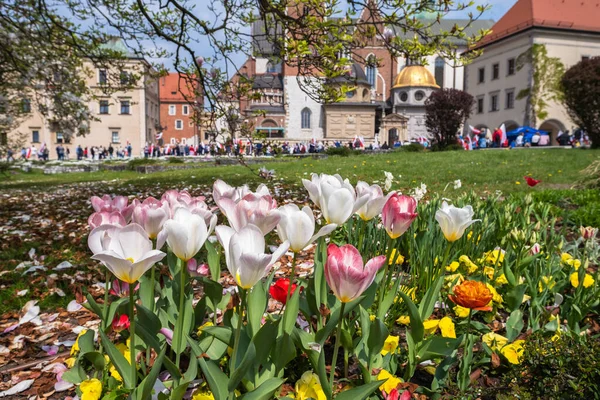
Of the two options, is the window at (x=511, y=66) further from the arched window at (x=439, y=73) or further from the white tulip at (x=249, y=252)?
the white tulip at (x=249, y=252)

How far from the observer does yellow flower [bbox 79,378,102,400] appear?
160cm

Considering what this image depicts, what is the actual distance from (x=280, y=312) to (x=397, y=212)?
64 centimetres

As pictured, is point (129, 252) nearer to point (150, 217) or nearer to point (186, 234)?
point (186, 234)

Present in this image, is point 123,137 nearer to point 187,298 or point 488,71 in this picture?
point 488,71

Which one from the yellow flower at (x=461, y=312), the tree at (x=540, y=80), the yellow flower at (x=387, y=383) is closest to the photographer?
the yellow flower at (x=387, y=383)

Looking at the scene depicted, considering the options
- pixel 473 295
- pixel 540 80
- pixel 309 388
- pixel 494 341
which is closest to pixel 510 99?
pixel 540 80

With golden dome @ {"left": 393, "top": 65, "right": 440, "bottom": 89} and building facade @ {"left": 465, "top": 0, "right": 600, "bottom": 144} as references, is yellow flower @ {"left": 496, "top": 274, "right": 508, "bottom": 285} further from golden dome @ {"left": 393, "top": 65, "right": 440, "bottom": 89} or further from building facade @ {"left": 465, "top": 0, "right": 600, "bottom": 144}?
golden dome @ {"left": 393, "top": 65, "right": 440, "bottom": 89}

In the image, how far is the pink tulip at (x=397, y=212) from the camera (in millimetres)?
1723

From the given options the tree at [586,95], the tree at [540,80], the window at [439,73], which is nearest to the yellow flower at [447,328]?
the tree at [586,95]

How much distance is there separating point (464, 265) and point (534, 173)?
1114cm

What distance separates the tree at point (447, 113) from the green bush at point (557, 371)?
3195 centimetres

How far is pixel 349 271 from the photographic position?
1.27 m

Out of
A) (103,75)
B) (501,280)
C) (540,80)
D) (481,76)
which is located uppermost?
(481,76)

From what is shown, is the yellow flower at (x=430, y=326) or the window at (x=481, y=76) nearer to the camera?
the yellow flower at (x=430, y=326)
